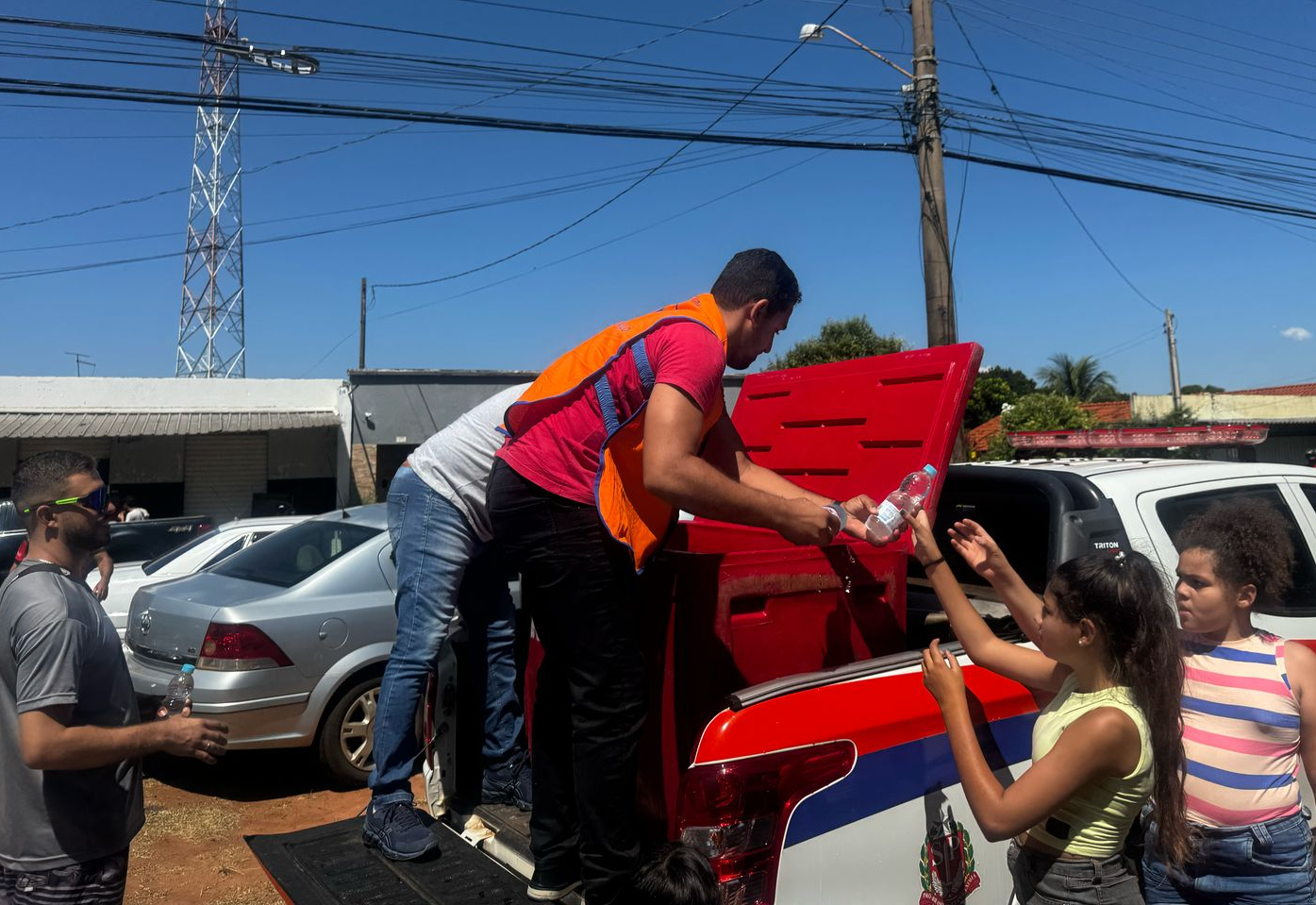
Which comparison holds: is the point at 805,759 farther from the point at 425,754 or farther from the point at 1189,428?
the point at 1189,428

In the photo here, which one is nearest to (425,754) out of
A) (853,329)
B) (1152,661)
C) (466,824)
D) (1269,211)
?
(466,824)

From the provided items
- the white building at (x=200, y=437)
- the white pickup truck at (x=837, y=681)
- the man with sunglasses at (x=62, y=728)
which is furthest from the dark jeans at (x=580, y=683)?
the white building at (x=200, y=437)

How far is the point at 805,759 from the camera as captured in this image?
7.05ft

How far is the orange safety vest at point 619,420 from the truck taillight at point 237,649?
3.70 meters

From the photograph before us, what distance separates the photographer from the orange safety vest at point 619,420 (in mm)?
2455

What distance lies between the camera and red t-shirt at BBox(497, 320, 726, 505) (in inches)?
95.7

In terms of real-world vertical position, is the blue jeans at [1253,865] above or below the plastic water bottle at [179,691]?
below

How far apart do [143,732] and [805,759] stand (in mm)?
1614

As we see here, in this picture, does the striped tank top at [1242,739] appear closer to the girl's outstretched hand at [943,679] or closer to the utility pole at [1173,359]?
the girl's outstretched hand at [943,679]

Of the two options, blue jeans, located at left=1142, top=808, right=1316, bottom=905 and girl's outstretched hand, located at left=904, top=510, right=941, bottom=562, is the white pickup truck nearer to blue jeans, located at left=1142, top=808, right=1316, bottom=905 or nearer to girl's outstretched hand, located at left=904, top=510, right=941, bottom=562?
girl's outstretched hand, located at left=904, top=510, right=941, bottom=562

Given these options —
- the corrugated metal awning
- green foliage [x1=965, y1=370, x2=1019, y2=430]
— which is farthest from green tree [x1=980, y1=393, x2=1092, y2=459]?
the corrugated metal awning

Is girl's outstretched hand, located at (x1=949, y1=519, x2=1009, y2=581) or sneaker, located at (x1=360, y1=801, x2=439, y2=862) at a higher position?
girl's outstretched hand, located at (x1=949, y1=519, x2=1009, y2=581)

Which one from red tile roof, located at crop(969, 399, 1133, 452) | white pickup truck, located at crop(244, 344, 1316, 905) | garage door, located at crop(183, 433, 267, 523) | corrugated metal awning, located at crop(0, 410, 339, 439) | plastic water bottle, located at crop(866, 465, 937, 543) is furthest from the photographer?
red tile roof, located at crop(969, 399, 1133, 452)

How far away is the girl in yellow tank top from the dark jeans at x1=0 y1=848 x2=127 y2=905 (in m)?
2.11
